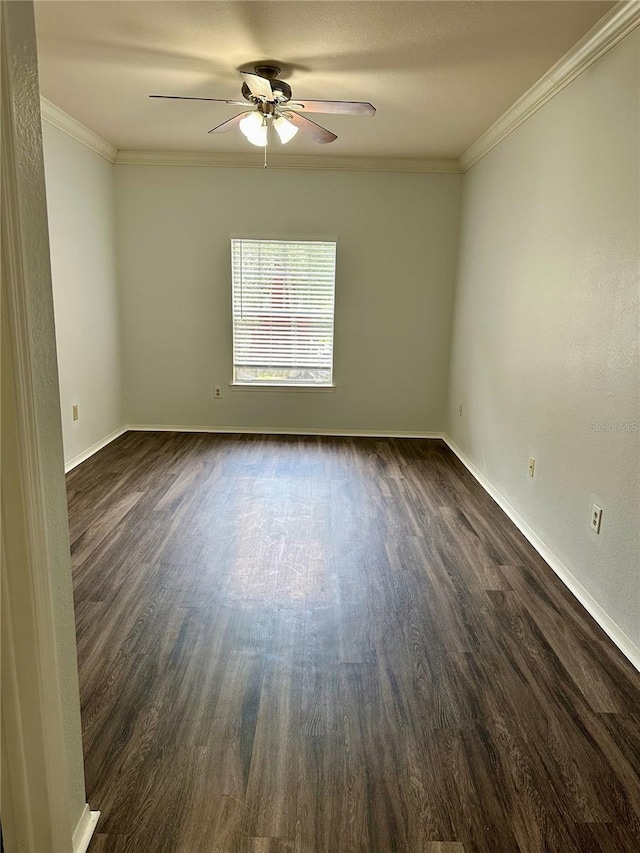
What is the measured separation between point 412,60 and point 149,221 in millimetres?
3032

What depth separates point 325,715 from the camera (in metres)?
1.83

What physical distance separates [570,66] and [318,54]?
1.25 metres

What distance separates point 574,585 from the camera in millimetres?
2670

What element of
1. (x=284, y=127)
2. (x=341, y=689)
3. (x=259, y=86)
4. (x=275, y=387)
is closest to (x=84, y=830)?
(x=341, y=689)

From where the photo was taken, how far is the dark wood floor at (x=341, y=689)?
4.85 ft

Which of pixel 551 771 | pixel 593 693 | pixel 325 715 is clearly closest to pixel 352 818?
pixel 325 715

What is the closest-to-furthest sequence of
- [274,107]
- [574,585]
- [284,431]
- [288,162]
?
[574,585], [274,107], [288,162], [284,431]

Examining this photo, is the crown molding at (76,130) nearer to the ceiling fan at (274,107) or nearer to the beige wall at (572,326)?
the ceiling fan at (274,107)

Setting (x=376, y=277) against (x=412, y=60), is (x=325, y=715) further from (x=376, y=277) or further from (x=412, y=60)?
(x=376, y=277)

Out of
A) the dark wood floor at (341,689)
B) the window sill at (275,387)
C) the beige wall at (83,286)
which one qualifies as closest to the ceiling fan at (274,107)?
the beige wall at (83,286)

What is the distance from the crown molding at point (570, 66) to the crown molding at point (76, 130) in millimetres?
2858

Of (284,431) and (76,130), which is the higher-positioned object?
(76,130)

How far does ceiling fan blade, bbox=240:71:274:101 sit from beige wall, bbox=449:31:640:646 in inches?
60.5

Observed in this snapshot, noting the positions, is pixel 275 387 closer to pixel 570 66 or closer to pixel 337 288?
pixel 337 288
